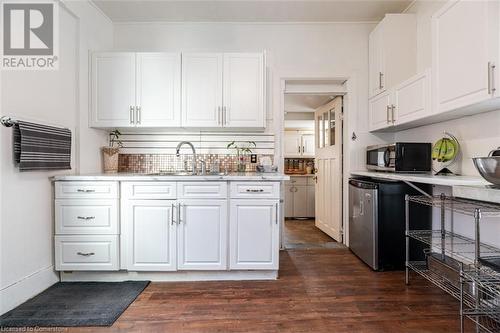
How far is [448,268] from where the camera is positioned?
2.24 m

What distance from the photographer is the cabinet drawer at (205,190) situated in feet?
8.30

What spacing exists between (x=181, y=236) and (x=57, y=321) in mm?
1000

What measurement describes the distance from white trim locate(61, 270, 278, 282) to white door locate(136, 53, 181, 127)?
1.47 metres

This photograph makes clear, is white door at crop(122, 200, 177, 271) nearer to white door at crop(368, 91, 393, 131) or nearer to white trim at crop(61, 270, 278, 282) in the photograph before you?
white trim at crop(61, 270, 278, 282)

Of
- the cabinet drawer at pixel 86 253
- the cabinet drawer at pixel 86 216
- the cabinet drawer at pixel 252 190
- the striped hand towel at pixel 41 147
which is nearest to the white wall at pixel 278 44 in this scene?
the cabinet drawer at pixel 252 190

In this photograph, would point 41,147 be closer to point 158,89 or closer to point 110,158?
point 110,158

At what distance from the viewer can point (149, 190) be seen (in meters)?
2.52

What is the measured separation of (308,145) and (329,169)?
2296 mm

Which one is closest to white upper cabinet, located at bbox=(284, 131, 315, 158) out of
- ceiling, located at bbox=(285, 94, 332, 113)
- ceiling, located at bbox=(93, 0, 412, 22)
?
ceiling, located at bbox=(285, 94, 332, 113)

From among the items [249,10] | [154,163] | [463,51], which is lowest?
[154,163]

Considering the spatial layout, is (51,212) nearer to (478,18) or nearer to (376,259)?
(376,259)

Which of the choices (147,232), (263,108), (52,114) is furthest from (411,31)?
(52,114)

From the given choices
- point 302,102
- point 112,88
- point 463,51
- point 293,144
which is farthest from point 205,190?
point 293,144

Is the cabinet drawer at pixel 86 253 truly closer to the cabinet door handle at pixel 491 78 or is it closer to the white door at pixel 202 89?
the white door at pixel 202 89
